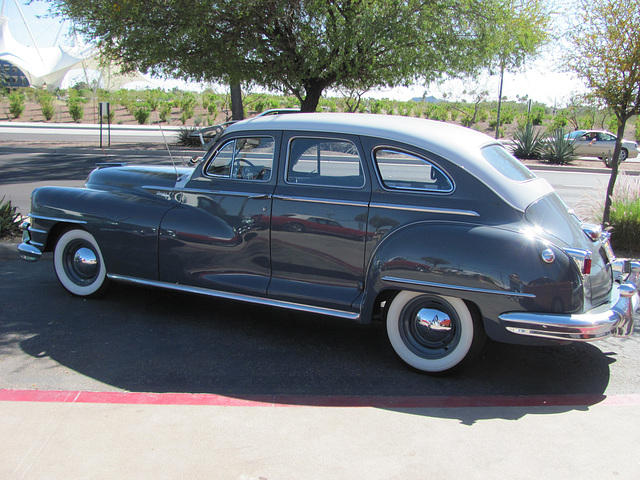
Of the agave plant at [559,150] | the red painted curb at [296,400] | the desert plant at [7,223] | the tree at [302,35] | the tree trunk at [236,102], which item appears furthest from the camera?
the agave plant at [559,150]

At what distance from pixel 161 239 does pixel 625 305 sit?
360cm

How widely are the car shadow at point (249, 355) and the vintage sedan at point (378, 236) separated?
33cm

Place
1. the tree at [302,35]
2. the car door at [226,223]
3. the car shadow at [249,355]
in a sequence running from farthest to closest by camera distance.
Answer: the tree at [302,35] < the car door at [226,223] < the car shadow at [249,355]

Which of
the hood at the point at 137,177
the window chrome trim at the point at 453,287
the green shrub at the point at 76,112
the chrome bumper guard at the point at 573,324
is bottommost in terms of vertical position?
the chrome bumper guard at the point at 573,324

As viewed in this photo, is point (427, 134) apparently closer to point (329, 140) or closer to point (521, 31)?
point (329, 140)

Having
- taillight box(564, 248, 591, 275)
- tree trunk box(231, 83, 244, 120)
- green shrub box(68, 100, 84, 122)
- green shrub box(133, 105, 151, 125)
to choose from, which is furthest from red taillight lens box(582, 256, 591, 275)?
green shrub box(68, 100, 84, 122)

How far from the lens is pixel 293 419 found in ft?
11.0

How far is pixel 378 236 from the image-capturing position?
13.4ft

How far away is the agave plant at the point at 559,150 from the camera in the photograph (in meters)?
20.7

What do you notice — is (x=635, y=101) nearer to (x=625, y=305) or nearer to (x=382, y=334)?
(x=625, y=305)

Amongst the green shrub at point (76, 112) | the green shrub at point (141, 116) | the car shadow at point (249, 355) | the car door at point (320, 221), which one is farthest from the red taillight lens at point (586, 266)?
the green shrub at point (76, 112)

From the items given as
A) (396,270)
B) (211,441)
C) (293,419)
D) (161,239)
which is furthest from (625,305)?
(161,239)

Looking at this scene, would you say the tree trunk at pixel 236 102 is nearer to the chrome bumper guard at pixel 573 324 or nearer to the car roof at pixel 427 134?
the car roof at pixel 427 134

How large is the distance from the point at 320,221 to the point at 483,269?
1254 mm
